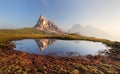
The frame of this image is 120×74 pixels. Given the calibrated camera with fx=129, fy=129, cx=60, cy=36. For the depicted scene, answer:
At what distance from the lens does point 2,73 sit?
60.8ft

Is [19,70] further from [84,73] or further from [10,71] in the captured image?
[84,73]

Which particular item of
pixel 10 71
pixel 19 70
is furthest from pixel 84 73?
pixel 10 71

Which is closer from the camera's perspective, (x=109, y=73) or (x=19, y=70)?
(x=19, y=70)

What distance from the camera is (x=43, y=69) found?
21016mm

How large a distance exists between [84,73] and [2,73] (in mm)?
12327

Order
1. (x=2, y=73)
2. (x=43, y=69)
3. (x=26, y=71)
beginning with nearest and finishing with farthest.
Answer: (x=2, y=73) → (x=26, y=71) → (x=43, y=69)

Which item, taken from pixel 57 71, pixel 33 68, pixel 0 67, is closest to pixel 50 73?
pixel 57 71

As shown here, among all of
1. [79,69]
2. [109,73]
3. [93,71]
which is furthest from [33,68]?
[109,73]

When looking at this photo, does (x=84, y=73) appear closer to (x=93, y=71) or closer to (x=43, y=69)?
(x=93, y=71)

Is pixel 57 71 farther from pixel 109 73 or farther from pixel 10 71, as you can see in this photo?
pixel 109 73

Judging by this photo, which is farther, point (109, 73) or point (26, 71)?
point (109, 73)

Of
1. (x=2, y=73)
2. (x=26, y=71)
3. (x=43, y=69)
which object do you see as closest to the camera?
(x=2, y=73)

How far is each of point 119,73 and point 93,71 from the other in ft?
14.5

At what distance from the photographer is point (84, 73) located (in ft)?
67.3
